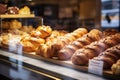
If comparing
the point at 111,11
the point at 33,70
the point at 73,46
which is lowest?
the point at 33,70

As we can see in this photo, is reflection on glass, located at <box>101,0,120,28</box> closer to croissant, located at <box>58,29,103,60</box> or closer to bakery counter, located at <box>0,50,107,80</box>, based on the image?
croissant, located at <box>58,29,103,60</box>

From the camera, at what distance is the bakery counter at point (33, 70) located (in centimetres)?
102

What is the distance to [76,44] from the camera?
1197 mm

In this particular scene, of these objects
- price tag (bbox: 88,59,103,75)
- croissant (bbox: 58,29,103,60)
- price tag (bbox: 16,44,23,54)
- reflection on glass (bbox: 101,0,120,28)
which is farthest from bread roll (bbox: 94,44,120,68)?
reflection on glass (bbox: 101,0,120,28)

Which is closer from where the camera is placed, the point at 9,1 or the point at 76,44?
the point at 76,44

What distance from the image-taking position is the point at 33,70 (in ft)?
3.92

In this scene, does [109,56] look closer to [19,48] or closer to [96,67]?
[96,67]

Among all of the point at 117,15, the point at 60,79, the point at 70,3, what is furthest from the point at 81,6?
the point at 60,79

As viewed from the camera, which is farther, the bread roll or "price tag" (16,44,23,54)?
"price tag" (16,44,23,54)

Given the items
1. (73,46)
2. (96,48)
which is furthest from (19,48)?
(96,48)

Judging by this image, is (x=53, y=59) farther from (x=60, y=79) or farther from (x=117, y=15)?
(x=117, y=15)

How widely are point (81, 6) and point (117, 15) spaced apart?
0.67 m

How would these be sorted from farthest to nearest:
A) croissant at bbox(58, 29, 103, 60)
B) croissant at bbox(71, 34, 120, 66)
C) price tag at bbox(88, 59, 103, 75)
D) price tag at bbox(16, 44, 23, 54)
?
price tag at bbox(16, 44, 23, 54)
croissant at bbox(58, 29, 103, 60)
croissant at bbox(71, 34, 120, 66)
price tag at bbox(88, 59, 103, 75)

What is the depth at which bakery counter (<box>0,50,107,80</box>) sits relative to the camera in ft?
3.34
